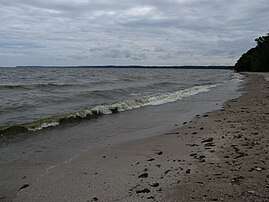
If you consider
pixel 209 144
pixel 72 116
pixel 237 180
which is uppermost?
pixel 237 180

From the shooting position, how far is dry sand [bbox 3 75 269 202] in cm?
479

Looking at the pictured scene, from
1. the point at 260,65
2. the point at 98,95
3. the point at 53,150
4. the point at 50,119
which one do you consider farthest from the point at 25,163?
the point at 260,65

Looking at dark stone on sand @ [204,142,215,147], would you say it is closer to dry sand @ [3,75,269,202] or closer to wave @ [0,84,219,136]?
dry sand @ [3,75,269,202]

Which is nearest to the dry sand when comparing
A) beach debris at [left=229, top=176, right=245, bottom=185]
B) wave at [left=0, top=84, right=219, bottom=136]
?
beach debris at [left=229, top=176, right=245, bottom=185]

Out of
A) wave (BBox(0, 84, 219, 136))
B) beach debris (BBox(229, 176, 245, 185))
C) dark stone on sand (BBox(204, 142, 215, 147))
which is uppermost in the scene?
beach debris (BBox(229, 176, 245, 185))

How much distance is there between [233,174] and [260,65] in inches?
3411

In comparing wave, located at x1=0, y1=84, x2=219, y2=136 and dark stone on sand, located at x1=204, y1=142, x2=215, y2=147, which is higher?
dark stone on sand, located at x1=204, y1=142, x2=215, y2=147

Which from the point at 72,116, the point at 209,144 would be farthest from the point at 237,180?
the point at 72,116

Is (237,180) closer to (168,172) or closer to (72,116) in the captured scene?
(168,172)

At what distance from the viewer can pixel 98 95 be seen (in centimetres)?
2412

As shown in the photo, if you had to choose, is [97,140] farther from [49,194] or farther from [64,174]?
[49,194]

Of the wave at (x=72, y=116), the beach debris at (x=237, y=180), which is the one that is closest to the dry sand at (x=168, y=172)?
the beach debris at (x=237, y=180)

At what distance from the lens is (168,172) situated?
232 inches

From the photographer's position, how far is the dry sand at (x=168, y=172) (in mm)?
4789
